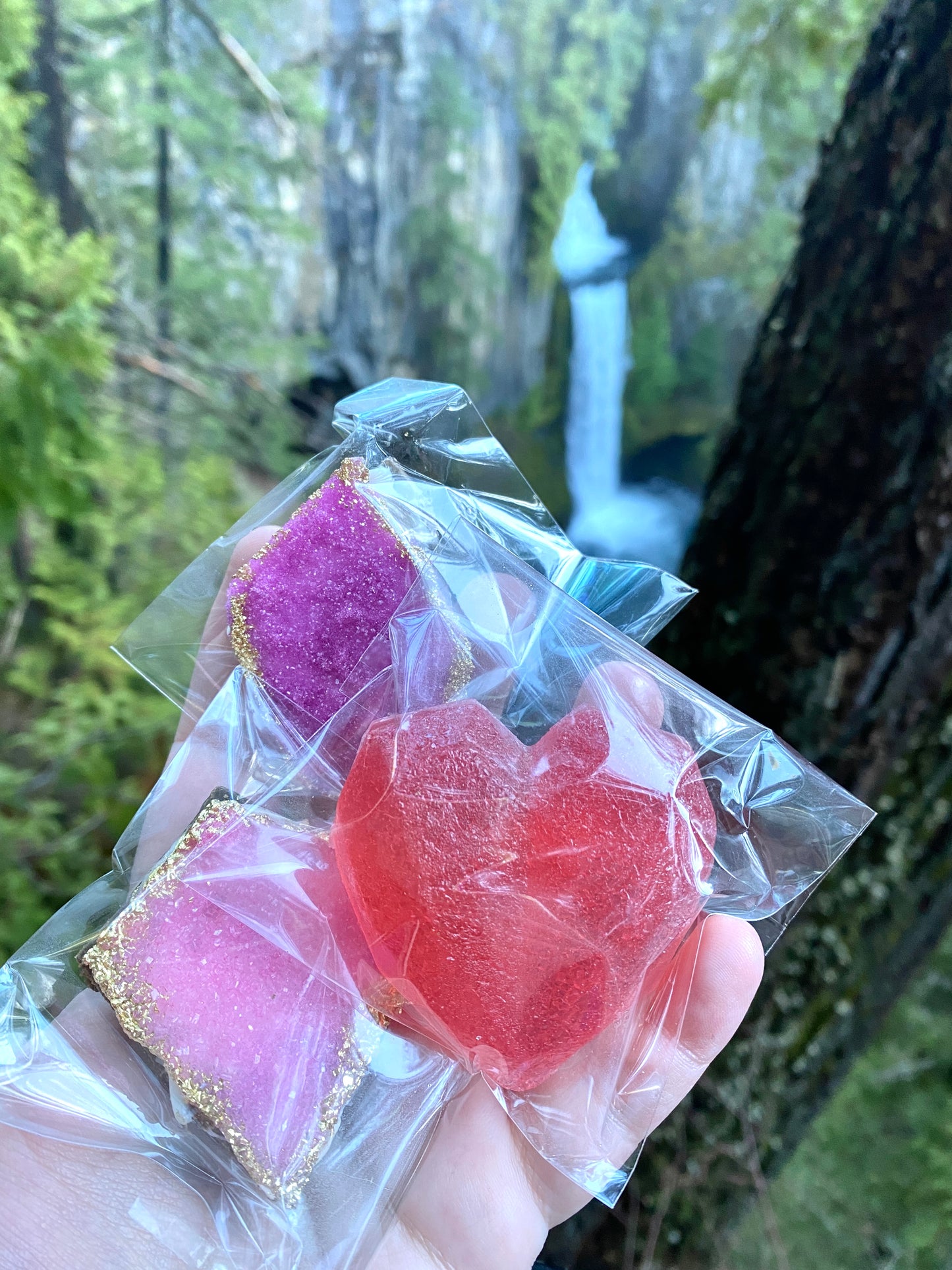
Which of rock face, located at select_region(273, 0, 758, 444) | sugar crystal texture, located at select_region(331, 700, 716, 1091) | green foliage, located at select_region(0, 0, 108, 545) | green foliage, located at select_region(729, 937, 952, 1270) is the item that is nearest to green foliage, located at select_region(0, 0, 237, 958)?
green foliage, located at select_region(0, 0, 108, 545)

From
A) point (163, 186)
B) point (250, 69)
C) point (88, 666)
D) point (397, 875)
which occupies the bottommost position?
point (88, 666)

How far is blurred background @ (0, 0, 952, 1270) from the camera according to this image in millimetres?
1235

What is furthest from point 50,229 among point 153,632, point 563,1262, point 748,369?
point 563,1262

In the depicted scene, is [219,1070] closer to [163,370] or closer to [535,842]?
[535,842]

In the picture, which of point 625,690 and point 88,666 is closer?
point 625,690

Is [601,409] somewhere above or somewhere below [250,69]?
below

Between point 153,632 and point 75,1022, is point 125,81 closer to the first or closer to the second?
point 153,632

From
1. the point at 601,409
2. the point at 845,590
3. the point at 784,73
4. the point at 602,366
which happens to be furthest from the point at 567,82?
the point at 845,590

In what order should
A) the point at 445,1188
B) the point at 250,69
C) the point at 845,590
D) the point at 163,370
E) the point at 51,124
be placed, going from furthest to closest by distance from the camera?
the point at 163,370
the point at 250,69
the point at 51,124
the point at 845,590
the point at 445,1188

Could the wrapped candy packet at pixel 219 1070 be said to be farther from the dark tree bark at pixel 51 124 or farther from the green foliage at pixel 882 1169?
the dark tree bark at pixel 51 124

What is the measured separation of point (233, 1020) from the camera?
790 millimetres

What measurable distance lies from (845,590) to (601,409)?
42.1 inches

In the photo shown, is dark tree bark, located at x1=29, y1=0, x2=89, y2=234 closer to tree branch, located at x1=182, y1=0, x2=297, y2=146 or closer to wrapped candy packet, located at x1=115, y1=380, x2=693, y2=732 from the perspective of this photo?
tree branch, located at x1=182, y1=0, x2=297, y2=146

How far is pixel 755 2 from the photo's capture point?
1769 mm
